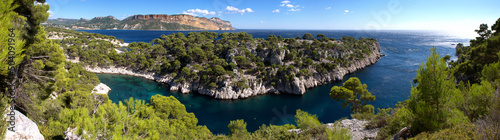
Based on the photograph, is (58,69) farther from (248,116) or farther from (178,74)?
(178,74)

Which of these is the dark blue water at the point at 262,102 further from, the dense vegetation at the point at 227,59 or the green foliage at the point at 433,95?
the green foliage at the point at 433,95

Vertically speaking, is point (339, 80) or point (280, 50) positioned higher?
point (280, 50)

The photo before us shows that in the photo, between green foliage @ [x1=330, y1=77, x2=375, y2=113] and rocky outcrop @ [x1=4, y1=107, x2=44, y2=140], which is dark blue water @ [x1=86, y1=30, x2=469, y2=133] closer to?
green foliage @ [x1=330, y1=77, x2=375, y2=113]

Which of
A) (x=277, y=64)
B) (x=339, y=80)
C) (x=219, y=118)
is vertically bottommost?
(x=219, y=118)

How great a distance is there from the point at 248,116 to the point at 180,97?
14.2 metres

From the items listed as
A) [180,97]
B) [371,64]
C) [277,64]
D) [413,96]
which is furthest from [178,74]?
[371,64]

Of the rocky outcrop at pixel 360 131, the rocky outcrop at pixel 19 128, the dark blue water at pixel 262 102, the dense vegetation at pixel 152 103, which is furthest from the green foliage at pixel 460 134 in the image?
the dark blue water at pixel 262 102

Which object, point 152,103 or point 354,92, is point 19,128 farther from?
point 354,92

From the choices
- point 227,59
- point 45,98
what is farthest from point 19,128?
point 227,59

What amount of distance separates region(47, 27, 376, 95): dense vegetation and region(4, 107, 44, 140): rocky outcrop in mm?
30689

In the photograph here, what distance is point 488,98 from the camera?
786 cm

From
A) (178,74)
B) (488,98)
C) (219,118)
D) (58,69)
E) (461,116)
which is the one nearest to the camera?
(461,116)

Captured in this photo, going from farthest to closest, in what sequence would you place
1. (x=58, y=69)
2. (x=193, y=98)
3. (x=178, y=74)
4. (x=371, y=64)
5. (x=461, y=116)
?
(x=371, y=64) → (x=178, y=74) → (x=193, y=98) → (x=58, y=69) → (x=461, y=116)

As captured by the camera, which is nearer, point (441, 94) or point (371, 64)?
point (441, 94)
